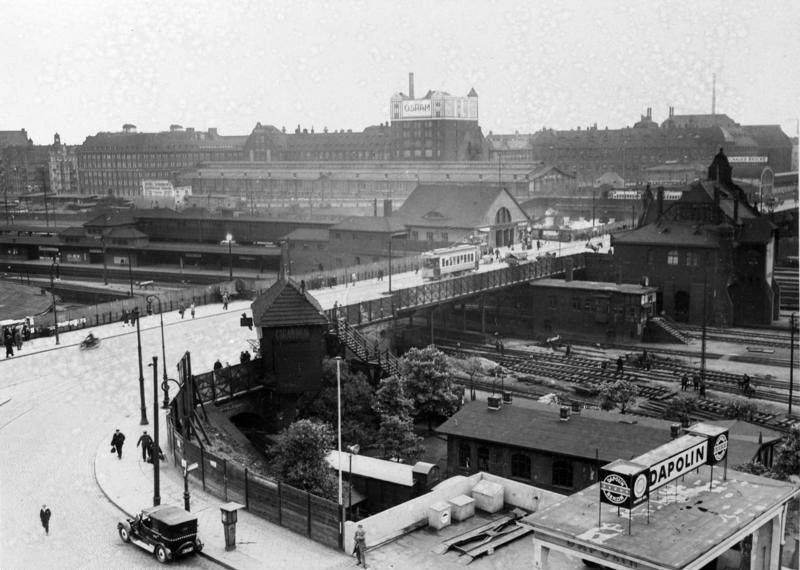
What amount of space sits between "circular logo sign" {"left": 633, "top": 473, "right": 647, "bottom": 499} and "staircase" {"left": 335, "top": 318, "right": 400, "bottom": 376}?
1061 inches

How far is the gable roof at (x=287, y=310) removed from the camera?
3847cm

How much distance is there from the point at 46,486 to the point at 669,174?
379ft

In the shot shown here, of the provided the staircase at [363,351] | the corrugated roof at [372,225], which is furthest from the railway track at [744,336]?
the corrugated roof at [372,225]

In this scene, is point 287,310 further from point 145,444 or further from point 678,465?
point 678,465

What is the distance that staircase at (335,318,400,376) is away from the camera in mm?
44844

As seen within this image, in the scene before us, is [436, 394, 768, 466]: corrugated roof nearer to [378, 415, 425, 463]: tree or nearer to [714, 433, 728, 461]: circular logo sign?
[378, 415, 425, 463]: tree

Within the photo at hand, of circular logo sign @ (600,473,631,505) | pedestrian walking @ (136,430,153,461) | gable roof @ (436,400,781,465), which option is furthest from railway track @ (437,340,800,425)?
circular logo sign @ (600,473,631,505)

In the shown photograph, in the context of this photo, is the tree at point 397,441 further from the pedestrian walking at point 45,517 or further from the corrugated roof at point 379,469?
the pedestrian walking at point 45,517

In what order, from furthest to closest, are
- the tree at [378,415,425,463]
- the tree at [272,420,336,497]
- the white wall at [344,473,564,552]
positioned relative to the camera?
the tree at [378,415,425,463] < the tree at [272,420,336,497] < the white wall at [344,473,564,552]

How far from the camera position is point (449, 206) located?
3597 inches

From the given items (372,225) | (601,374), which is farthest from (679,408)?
(372,225)

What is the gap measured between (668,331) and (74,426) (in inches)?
1718

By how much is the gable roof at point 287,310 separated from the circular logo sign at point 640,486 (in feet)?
75.2

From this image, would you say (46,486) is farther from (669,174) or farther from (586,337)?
(669,174)
